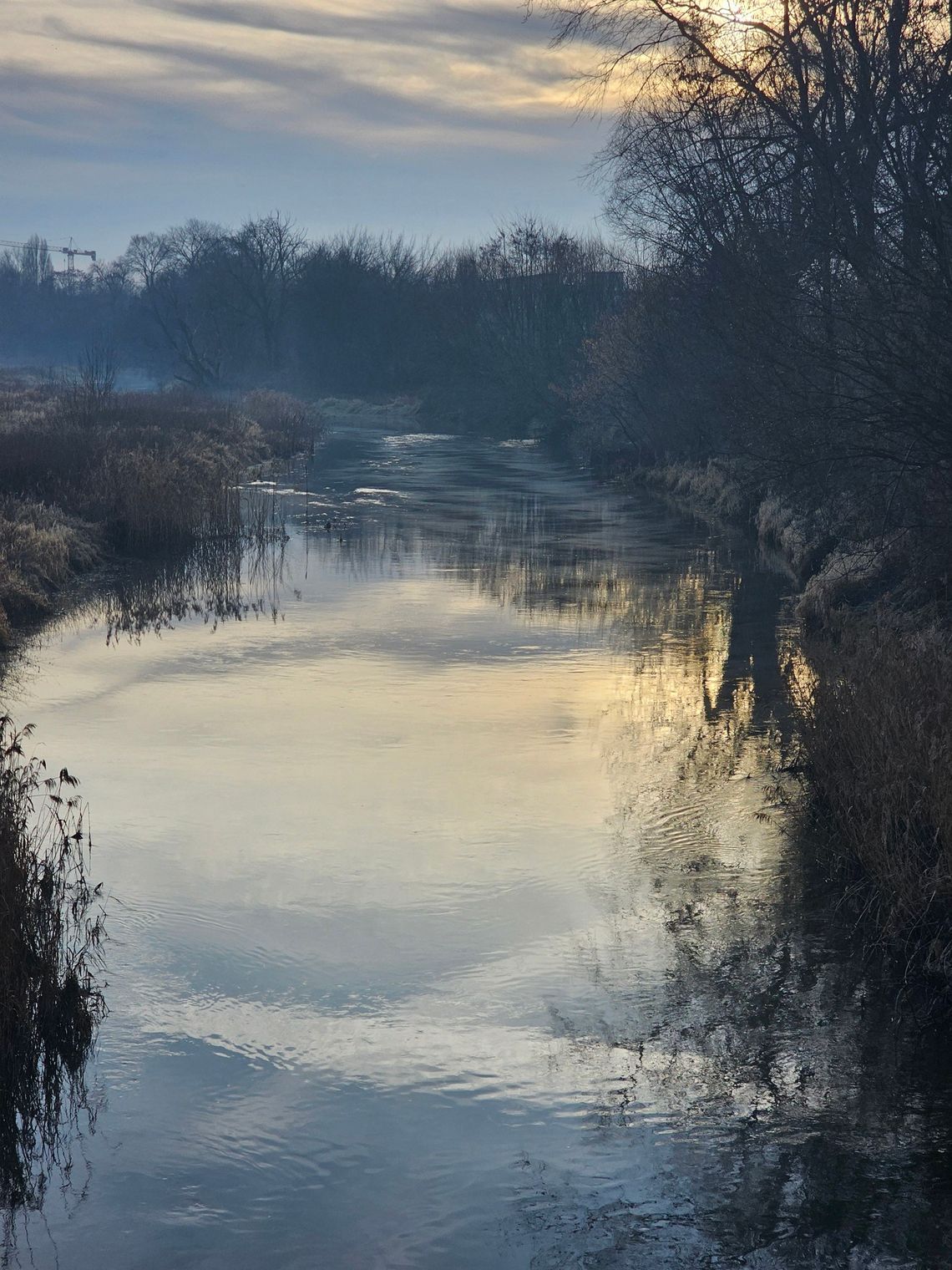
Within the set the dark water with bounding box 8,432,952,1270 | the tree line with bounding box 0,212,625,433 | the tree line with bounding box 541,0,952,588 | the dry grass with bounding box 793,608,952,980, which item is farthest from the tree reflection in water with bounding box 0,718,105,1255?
the tree line with bounding box 0,212,625,433

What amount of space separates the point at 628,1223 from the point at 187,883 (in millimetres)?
4164

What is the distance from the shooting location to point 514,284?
241 feet

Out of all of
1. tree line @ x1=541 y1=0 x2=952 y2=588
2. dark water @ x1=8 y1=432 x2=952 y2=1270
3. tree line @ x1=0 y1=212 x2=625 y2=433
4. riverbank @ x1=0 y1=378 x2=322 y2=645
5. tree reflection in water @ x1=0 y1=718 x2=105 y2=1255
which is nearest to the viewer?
dark water @ x1=8 y1=432 x2=952 y2=1270

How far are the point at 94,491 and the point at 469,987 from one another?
58.0 ft

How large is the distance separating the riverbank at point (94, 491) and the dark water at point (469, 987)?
4071 mm

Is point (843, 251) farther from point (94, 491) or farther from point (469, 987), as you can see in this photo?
point (94, 491)

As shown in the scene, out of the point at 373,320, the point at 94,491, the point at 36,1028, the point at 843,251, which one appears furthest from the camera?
the point at 373,320

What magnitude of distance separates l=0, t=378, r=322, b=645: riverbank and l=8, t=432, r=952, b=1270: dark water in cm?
407

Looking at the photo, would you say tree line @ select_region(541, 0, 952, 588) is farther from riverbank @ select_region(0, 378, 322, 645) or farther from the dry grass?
riverbank @ select_region(0, 378, 322, 645)

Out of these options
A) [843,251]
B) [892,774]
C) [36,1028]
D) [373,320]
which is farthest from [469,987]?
[373,320]

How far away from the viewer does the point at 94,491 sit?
74.8ft

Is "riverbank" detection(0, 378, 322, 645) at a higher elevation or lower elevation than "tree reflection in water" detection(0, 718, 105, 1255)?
higher

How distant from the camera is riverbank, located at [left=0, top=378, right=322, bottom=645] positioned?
60.7ft

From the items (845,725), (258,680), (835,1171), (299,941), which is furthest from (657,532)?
(835,1171)
